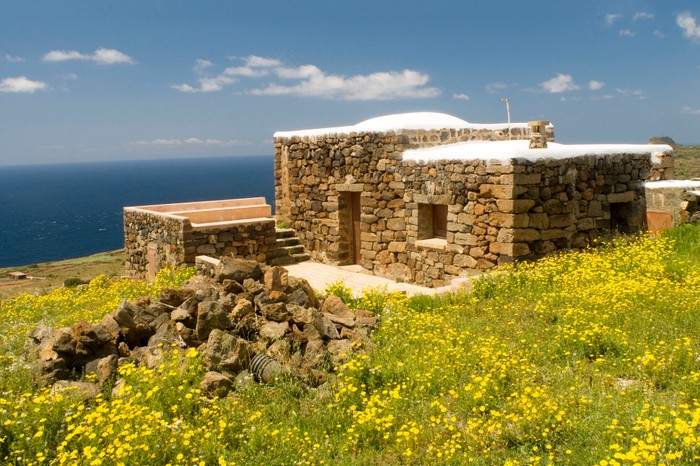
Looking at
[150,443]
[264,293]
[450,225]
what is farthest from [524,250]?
[150,443]

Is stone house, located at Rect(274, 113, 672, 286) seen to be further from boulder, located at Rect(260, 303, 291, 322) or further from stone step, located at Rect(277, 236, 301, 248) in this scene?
boulder, located at Rect(260, 303, 291, 322)

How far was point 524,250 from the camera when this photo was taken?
9719 mm

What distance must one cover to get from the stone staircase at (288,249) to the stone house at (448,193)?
0.20 metres

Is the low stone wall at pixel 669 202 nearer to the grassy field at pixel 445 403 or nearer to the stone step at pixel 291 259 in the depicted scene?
the grassy field at pixel 445 403

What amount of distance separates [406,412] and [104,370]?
290 cm

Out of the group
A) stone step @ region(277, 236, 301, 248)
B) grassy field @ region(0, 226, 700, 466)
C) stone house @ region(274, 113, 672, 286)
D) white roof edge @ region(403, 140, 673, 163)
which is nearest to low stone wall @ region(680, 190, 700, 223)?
stone house @ region(274, 113, 672, 286)

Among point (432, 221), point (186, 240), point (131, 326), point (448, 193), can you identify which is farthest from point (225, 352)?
point (186, 240)

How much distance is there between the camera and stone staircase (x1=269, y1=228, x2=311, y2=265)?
14367mm

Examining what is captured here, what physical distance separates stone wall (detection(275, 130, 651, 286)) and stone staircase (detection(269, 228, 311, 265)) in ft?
0.66

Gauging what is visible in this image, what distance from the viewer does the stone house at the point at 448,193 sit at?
385 inches

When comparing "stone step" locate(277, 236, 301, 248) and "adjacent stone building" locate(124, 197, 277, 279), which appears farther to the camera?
"stone step" locate(277, 236, 301, 248)

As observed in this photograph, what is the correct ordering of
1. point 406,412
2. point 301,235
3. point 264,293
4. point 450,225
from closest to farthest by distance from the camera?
point 406,412 < point 264,293 < point 450,225 < point 301,235

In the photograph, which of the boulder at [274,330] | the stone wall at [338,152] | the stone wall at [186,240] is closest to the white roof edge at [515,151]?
the stone wall at [338,152]

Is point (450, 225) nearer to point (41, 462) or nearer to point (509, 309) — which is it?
point (509, 309)
